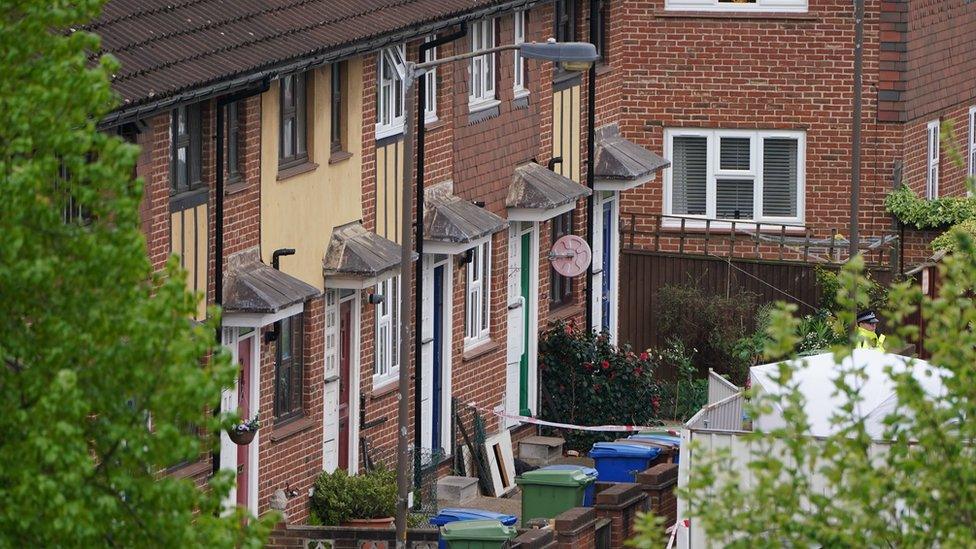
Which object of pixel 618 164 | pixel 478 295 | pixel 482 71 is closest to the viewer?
pixel 482 71

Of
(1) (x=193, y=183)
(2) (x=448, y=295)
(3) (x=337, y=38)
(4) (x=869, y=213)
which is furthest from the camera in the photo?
(4) (x=869, y=213)

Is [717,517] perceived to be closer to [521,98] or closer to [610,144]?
[521,98]

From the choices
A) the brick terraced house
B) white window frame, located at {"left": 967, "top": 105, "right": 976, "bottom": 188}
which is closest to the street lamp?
the brick terraced house

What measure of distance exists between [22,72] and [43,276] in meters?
1.11

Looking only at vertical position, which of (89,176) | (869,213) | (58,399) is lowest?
(869,213)

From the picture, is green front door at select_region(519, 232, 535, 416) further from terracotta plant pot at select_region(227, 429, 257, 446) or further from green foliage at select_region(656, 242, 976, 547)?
green foliage at select_region(656, 242, 976, 547)

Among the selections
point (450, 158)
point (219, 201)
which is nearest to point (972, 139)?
point (450, 158)

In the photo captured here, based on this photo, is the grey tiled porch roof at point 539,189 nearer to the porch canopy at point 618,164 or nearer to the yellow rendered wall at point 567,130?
the yellow rendered wall at point 567,130

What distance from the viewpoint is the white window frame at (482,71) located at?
1208 inches

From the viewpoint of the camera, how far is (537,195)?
31.6 m

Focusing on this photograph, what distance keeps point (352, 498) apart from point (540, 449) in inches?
226

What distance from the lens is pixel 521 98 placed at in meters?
32.3

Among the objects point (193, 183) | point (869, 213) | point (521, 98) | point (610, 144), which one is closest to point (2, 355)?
point (193, 183)

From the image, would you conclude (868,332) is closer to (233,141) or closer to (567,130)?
(567,130)
